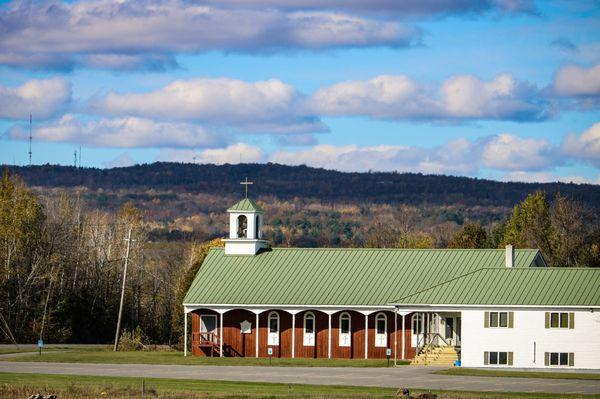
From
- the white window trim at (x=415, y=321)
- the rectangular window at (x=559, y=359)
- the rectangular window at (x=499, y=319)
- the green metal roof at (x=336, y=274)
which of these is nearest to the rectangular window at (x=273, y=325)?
the green metal roof at (x=336, y=274)

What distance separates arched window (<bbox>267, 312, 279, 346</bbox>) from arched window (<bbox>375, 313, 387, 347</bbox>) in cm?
576

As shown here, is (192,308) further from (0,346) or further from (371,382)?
(371,382)

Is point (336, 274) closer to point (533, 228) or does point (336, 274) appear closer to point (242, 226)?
point (242, 226)

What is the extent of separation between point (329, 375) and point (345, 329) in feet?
42.1

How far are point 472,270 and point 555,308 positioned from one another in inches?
349

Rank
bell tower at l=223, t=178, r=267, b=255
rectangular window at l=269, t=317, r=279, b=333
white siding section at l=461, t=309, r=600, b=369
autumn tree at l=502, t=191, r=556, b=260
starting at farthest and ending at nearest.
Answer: autumn tree at l=502, t=191, r=556, b=260 < bell tower at l=223, t=178, r=267, b=255 < rectangular window at l=269, t=317, r=279, b=333 < white siding section at l=461, t=309, r=600, b=369

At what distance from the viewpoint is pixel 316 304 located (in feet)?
239

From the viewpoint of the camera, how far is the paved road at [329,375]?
54781mm

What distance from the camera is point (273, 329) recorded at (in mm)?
74688

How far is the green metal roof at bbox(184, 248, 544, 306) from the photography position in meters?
73.6

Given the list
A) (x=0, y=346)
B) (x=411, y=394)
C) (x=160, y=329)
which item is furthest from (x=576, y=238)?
(x=411, y=394)

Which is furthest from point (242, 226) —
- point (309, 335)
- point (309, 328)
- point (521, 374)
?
point (521, 374)

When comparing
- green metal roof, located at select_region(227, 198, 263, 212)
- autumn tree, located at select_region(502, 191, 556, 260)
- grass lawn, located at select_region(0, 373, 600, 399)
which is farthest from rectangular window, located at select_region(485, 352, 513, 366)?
autumn tree, located at select_region(502, 191, 556, 260)

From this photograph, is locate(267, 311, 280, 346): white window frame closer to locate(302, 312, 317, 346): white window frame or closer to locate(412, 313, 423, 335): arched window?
locate(302, 312, 317, 346): white window frame
